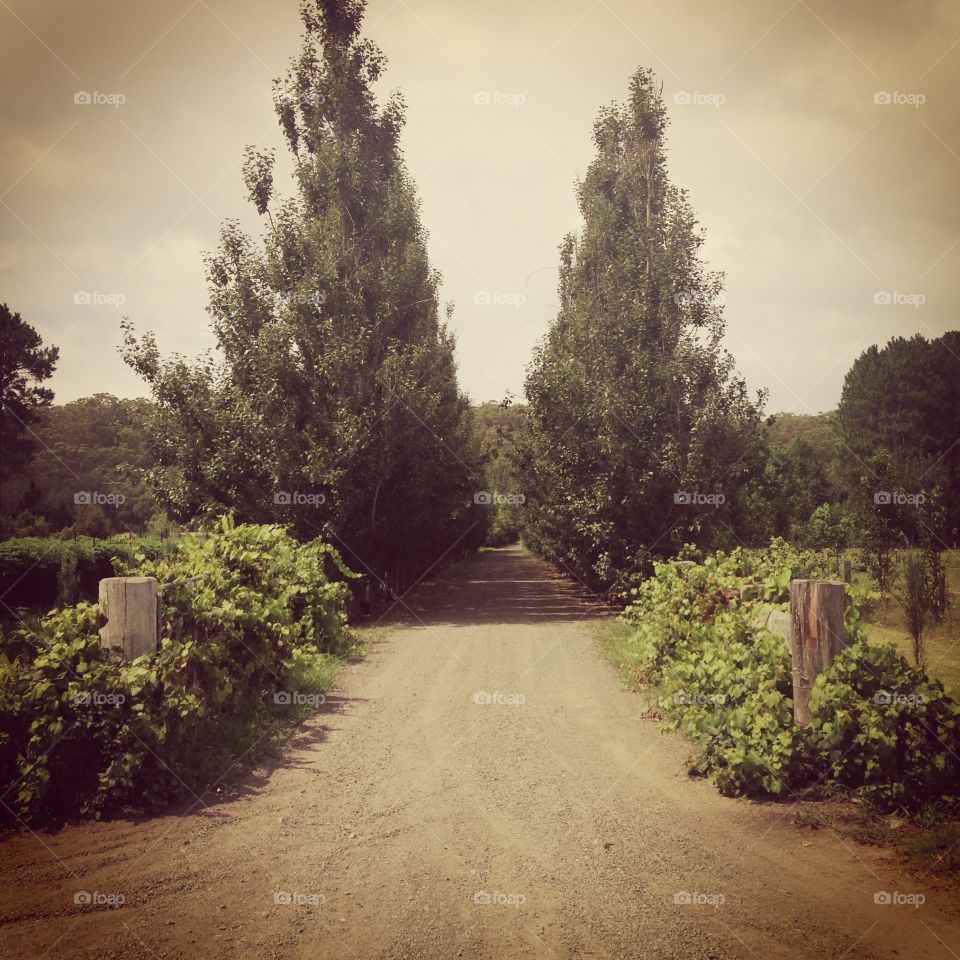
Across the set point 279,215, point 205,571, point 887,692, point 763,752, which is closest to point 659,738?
point 763,752

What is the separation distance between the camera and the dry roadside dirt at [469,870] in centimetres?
430

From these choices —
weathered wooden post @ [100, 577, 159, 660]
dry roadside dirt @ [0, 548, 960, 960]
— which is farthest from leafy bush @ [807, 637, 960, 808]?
weathered wooden post @ [100, 577, 159, 660]

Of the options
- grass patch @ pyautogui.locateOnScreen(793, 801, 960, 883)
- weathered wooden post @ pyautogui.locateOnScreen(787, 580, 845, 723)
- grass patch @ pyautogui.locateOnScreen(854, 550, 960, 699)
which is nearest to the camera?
grass patch @ pyautogui.locateOnScreen(793, 801, 960, 883)

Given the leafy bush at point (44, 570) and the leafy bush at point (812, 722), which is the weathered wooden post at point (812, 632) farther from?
the leafy bush at point (44, 570)

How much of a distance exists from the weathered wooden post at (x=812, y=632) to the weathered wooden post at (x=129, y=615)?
590 centimetres

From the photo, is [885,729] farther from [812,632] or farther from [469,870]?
[469,870]

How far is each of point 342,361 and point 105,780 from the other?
1395 centimetres

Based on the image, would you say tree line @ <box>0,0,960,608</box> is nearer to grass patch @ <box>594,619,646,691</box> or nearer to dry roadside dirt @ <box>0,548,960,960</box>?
grass patch @ <box>594,619,646,691</box>

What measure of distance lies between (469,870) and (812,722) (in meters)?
3.34

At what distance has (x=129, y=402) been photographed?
21.1 metres

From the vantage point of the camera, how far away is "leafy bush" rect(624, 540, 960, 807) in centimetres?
602

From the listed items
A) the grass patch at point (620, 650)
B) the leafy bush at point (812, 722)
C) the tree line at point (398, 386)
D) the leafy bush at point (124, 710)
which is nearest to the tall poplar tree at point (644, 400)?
the tree line at point (398, 386)

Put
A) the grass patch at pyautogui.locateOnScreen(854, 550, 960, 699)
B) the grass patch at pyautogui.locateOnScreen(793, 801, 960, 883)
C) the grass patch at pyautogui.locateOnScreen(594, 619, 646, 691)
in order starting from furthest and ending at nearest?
the grass patch at pyautogui.locateOnScreen(854, 550, 960, 699)
the grass patch at pyautogui.locateOnScreen(594, 619, 646, 691)
the grass patch at pyautogui.locateOnScreen(793, 801, 960, 883)

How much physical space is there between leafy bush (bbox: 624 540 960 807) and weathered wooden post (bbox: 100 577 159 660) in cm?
538
